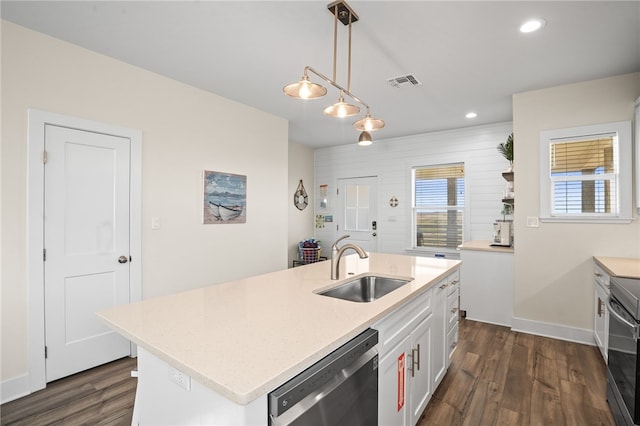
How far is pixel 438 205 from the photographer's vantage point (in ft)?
17.9

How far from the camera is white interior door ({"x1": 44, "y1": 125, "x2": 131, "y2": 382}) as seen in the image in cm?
256

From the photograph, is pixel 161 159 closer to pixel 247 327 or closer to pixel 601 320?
pixel 247 327

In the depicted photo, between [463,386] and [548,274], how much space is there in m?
1.83

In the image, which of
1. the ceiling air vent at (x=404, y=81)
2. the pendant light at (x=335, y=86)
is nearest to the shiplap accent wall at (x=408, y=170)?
the ceiling air vent at (x=404, y=81)

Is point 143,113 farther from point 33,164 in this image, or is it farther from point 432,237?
point 432,237

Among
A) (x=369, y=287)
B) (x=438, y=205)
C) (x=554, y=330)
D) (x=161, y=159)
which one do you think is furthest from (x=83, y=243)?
(x=438, y=205)

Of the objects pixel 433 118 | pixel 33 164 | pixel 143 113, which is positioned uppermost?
pixel 433 118

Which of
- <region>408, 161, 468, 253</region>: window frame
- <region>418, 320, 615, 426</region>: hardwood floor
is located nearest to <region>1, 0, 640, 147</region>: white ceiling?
<region>408, 161, 468, 253</region>: window frame

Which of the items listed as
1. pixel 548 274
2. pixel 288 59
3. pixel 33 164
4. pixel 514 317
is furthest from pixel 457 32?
pixel 33 164

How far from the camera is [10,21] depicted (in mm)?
2334

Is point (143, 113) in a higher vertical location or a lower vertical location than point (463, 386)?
higher

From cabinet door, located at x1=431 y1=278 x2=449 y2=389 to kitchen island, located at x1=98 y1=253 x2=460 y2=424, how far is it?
386 millimetres

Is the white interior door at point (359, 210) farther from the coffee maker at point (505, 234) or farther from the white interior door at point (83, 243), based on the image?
the white interior door at point (83, 243)

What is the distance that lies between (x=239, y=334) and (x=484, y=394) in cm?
213
